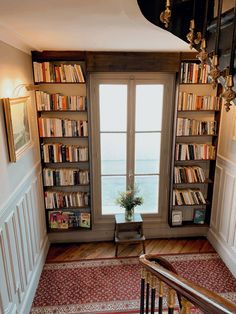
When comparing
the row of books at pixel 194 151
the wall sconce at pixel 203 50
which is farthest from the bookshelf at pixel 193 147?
the wall sconce at pixel 203 50

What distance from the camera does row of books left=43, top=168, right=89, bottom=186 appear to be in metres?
3.33

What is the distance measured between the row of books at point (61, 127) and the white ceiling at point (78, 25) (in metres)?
0.88

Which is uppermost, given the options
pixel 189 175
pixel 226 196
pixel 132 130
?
pixel 132 130

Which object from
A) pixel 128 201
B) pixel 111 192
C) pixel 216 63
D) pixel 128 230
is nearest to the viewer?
pixel 216 63

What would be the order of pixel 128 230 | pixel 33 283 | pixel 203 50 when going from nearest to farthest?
1. pixel 203 50
2. pixel 33 283
3. pixel 128 230

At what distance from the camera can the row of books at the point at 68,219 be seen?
11.5 feet

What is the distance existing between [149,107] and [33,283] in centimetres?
257

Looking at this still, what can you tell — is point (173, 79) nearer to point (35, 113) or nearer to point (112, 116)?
point (112, 116)

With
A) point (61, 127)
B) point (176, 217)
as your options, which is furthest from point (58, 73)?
point (176, 217)

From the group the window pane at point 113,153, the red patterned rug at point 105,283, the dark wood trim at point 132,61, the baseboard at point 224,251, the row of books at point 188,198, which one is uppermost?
the dark wood trim at point 132,61

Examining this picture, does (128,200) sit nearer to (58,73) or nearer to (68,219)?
(68,219)

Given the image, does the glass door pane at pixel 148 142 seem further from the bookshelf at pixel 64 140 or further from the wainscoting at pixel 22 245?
the wainscoting at pixel 22 245

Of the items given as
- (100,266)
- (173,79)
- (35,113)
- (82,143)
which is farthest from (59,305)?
(173,79)

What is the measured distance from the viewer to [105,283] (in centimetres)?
286
